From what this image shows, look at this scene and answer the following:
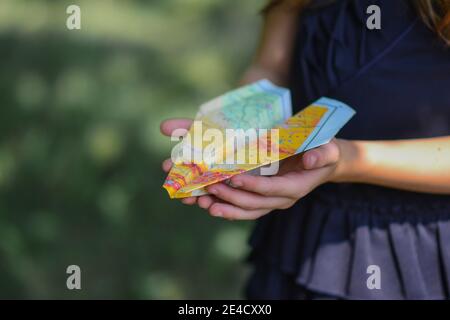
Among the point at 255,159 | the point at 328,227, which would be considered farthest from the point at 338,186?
the point at 255,159

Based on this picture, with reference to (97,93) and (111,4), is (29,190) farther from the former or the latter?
(111,4)

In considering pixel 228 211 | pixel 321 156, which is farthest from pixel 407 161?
pixel 228 211

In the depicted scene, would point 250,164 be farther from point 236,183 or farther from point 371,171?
point 371,171

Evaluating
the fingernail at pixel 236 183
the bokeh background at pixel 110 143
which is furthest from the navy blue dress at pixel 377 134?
the bokeh background at pixel 110 143

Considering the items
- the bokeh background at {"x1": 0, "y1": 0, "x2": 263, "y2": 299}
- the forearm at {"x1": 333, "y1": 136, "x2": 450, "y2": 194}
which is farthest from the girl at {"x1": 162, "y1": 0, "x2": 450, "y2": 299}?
the bokeh background at {"x1": 0, "y1": 0, "x2": 263, "y2": 299}

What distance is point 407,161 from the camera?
94cm

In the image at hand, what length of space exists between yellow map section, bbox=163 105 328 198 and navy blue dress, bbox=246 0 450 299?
0.10 metres

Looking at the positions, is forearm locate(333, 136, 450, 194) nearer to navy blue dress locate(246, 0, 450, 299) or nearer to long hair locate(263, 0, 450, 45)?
navy blue dress locate(246, 0, 450, 299)

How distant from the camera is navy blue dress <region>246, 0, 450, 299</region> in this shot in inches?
38.1

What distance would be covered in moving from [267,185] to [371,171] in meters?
0.19

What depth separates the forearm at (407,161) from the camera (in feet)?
3.09

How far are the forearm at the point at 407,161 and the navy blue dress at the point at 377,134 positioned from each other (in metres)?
0.05

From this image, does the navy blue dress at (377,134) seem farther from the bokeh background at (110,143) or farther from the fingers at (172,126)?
the bokeh background at (110,143)

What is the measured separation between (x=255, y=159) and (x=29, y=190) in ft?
4.61
